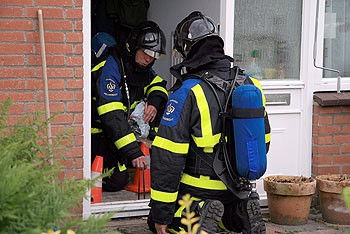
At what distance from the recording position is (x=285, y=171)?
271 inches

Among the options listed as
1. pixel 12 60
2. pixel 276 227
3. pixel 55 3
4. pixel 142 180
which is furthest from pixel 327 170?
pixel 12 60

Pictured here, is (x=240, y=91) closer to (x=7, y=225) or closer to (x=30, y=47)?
(x=30, y=47)

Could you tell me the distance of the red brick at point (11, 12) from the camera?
5.29 m

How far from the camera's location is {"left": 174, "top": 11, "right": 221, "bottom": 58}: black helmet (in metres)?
4.90

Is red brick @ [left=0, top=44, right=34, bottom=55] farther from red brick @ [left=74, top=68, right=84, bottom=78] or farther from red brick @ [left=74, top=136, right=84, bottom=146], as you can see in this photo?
red brick @ [left=74, top=136, right=84, bottom=146]

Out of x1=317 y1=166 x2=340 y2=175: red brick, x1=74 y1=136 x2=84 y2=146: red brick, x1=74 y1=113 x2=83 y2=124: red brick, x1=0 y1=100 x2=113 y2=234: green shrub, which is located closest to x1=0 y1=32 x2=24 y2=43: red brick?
Result: x1=74 y1=113 x2=83 y2=124: red brick

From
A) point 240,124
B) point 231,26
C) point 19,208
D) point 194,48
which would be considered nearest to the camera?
point 19,208

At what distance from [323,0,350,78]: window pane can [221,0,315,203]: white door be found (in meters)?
0.26

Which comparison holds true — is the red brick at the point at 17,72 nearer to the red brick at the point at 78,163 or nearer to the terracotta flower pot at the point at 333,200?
the red brick at the point at 78,163

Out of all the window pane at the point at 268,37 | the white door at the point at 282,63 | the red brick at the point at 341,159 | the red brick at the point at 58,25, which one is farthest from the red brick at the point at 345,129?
the red brick at the point at 58,25

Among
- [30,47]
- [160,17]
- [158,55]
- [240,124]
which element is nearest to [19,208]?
[240,124]

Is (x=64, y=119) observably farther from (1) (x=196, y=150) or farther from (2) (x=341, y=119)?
(2) (x=341, y=119)

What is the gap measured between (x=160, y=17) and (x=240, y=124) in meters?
3.81

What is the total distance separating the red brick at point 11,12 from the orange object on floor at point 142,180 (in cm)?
211
